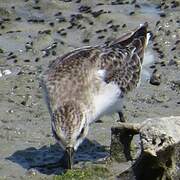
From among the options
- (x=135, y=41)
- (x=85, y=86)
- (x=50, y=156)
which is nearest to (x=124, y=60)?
(x=135, y=41)

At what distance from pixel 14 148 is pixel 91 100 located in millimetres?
1255

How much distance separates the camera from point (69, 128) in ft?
28.1

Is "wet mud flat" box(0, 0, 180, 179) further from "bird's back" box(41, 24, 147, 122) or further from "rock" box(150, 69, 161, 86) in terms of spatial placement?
"bird's back" box(41, 24, 147, 122)

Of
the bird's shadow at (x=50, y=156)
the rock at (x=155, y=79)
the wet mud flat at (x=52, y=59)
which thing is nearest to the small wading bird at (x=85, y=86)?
the bird's shadow at (x=50, y=156)

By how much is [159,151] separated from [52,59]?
5439mm

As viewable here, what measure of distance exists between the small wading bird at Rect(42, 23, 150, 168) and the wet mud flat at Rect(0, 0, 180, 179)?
23.7 inches

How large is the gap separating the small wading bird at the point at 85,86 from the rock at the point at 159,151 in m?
0.88

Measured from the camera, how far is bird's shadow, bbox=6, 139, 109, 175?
9.42m

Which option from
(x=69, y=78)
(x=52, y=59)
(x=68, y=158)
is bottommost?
(x=52, y=59)

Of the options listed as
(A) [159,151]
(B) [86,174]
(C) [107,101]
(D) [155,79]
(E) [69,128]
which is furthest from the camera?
(D) [155,79]

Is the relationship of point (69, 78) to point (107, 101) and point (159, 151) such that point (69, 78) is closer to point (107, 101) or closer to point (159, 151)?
point (107, 101)

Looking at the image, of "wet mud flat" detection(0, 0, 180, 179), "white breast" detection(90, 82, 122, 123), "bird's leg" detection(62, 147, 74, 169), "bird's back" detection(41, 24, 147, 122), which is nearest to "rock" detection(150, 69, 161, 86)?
"wet mud flat" detection(0, 0, 180, 179)

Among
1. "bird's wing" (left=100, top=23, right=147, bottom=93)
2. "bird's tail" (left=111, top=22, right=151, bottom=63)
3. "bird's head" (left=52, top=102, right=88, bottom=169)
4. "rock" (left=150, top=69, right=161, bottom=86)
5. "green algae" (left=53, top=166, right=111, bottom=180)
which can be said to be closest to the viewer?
"bird's head" (left=52, top=102, right=88, bottom=169)

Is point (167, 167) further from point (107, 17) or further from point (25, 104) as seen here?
point (107, 17)
